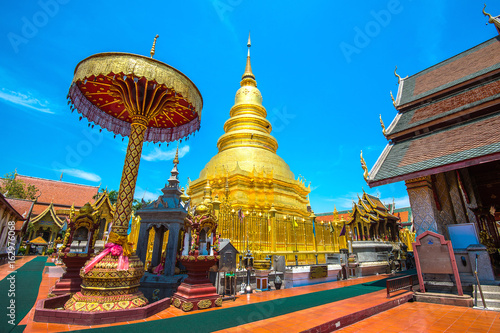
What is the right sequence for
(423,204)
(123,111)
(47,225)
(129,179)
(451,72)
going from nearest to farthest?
(129,179) < (423,204) < (123,111) < (451,72) < (47,225)

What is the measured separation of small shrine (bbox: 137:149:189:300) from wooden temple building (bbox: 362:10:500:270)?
21.5 feet

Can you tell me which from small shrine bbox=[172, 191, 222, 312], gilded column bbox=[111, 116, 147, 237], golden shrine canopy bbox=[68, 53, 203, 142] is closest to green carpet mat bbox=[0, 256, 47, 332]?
gilded column bbox=[111, 116, 147, 237]

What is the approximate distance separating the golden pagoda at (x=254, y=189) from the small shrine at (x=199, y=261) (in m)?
2.36

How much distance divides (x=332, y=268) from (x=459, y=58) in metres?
11.8

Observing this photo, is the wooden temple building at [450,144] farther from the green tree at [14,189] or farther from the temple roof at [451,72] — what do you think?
the green tree at [14,189]

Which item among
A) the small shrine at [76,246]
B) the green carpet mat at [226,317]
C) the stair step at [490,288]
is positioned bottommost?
the green carpet mat at [226,317]

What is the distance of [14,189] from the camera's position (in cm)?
2522

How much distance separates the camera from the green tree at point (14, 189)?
24.9 meters

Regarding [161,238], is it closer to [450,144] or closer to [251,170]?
[251,170]

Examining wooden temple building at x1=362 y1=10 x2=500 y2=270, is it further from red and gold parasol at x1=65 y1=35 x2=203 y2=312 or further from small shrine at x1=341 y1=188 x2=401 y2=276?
red and gold parasol at x1=65 y1=35 x2=203 y2=312

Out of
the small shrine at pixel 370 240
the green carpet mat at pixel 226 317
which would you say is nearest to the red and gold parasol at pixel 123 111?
the green carpet mat at pixel 226 317

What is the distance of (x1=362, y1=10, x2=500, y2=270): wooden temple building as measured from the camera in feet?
22.6

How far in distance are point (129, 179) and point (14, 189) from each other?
29.1m

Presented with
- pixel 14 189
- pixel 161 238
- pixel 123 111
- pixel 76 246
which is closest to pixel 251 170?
pixel 161 238
